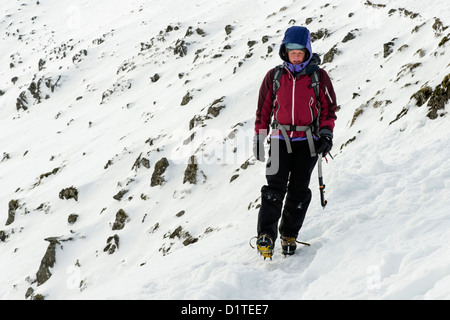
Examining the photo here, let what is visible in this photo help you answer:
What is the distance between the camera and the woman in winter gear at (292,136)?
4.55m

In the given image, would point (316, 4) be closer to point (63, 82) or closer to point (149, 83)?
point (149, 83)

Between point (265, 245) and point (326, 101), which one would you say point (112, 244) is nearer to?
point (265, 245)

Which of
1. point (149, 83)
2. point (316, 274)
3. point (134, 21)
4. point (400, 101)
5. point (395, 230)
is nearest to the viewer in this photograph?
point (316, 274)

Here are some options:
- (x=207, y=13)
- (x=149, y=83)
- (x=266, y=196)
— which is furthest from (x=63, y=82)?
(x=266, y=196)

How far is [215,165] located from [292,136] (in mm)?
13378

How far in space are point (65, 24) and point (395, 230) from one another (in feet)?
273

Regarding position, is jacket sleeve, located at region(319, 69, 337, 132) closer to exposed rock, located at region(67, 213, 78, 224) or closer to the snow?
the snow

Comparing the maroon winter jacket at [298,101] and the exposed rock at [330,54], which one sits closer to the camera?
the maroon winter jacket at [298,101]

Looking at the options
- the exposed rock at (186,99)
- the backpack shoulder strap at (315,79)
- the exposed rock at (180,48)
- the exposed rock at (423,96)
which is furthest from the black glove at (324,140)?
the exposed rock at (180,48)

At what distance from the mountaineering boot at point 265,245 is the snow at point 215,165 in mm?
181

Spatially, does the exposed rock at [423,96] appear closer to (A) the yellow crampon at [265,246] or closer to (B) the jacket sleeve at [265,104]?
(B) the jacket sleeve at [265,104]

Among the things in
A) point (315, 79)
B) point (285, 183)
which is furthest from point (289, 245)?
point (315, 79)

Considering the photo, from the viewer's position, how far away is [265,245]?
179 inches

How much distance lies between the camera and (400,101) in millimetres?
11547
